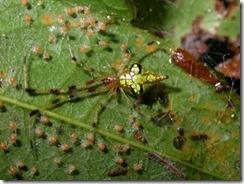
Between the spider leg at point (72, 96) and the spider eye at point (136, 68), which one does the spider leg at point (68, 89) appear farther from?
the spider eye at point (136, 68)

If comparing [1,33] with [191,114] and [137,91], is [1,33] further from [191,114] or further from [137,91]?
[191,114]

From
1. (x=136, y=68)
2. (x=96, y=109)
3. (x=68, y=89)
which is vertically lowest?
(x=96, y=109)

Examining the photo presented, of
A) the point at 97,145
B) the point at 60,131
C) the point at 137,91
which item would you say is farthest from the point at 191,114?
the point at 60,131

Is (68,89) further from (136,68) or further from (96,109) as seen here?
(136,68)

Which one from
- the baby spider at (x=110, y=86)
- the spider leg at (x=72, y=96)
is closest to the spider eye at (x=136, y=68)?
the baby spider at (x=110, y=86)

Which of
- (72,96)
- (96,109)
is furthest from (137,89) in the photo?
(72,96)

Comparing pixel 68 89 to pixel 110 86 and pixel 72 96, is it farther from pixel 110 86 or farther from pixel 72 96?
pixel 110 86

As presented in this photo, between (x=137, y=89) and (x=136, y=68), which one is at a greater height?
(x=136, y=68)
